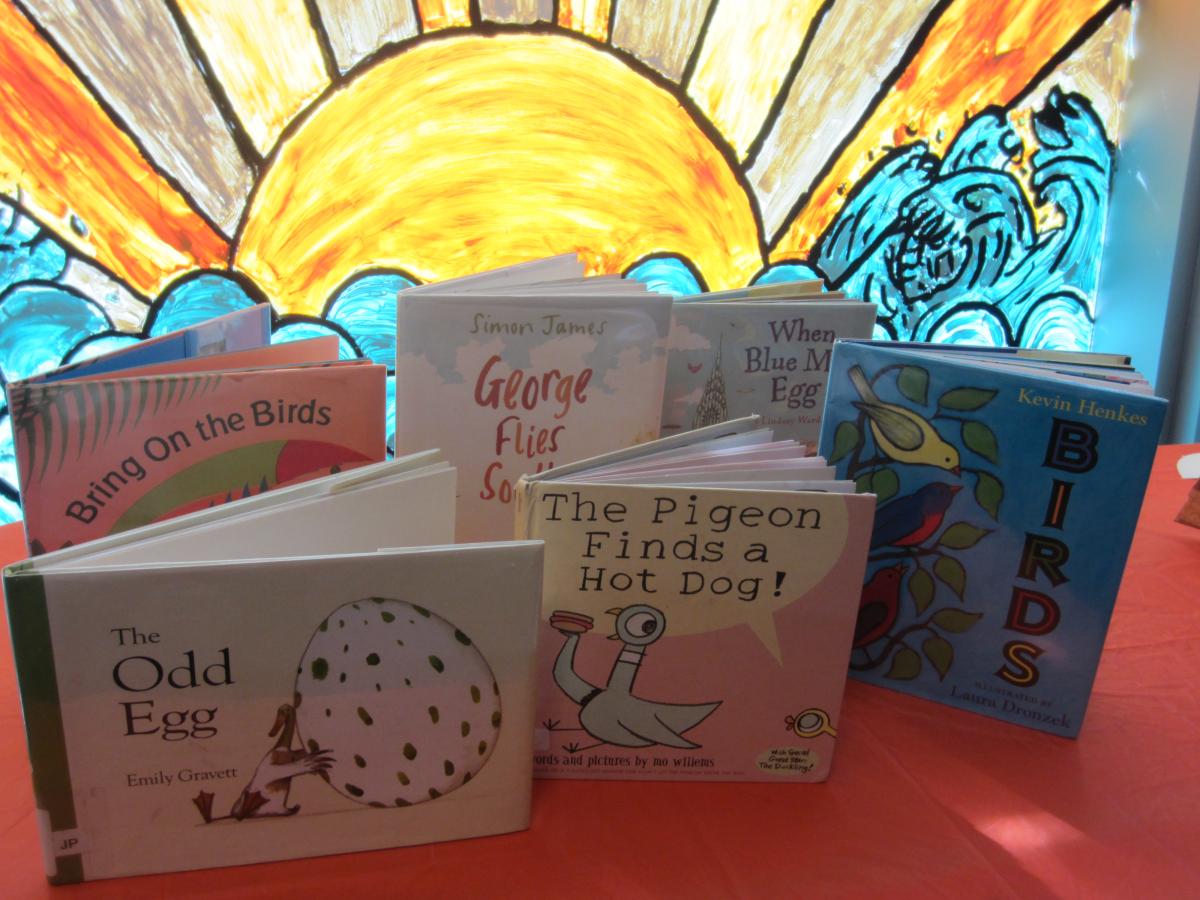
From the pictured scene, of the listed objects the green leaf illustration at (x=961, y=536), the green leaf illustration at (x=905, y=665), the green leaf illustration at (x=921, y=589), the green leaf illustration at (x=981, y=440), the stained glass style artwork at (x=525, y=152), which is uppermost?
the stained glass style artwork at (x=525, y=152)

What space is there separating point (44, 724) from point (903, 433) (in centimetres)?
81

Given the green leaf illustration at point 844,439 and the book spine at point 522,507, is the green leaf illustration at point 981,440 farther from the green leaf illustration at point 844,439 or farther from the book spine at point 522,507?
the book spine at point 522,507

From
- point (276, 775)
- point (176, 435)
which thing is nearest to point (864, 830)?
point (276, 775)

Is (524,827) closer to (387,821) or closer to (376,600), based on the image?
(387,821)

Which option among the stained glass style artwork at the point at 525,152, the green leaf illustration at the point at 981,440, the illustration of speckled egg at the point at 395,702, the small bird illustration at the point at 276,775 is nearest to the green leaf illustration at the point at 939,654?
the green leaf illustration at the point at 981,440

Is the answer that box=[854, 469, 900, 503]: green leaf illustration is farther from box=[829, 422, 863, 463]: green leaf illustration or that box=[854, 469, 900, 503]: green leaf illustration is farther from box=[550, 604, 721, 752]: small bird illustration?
box=[550, 604, 721, 752]: small bird illustration

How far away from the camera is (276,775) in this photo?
0.74 m

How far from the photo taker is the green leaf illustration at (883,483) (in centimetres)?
101

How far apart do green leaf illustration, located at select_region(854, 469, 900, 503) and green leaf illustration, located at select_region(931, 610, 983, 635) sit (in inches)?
5.4

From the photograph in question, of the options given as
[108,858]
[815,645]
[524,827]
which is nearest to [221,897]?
[108,858]

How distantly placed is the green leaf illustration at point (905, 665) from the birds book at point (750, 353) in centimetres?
39

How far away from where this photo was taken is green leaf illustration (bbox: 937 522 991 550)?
3.21ft

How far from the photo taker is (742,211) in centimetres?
219

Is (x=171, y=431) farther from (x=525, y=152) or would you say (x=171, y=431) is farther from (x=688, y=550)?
(x=525, y=152)
